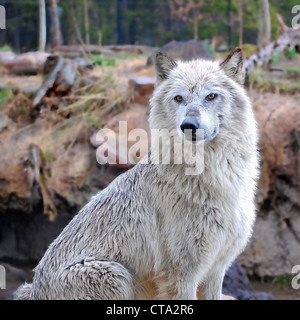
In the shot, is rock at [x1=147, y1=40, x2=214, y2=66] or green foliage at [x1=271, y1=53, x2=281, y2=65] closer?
rock at [x1=147, y1=40, x2=214, y2=66]

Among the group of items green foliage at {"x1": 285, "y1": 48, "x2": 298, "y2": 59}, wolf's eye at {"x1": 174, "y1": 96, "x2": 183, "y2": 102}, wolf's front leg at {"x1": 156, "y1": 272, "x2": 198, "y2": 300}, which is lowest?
wolf's front leg at {"x1": 156, "y1": 272, "x2": 198, "y2": 300}

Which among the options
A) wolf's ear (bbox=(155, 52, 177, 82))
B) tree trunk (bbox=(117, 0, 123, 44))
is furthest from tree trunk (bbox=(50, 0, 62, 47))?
wolf's ear (bbox=(155, 52, 177, 82))

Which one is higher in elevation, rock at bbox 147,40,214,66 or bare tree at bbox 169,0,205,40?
bare tree at bbox 169,0,205,40

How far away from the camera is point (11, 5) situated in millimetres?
16828

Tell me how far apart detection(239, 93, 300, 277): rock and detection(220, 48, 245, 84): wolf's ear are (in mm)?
4944

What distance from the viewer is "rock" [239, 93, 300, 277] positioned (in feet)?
30.2

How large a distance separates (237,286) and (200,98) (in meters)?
3.93

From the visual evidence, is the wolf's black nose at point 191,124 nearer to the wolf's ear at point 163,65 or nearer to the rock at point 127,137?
the wolf's ear at point 163,65

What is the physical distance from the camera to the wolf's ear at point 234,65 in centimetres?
439

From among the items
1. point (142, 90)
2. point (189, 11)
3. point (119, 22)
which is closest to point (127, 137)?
point (142, 90)

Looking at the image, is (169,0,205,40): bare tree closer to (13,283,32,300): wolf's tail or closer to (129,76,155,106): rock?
(129,76,155,106): rock

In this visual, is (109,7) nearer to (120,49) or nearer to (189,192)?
(120,49)

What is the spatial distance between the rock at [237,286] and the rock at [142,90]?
4121 millimetres
